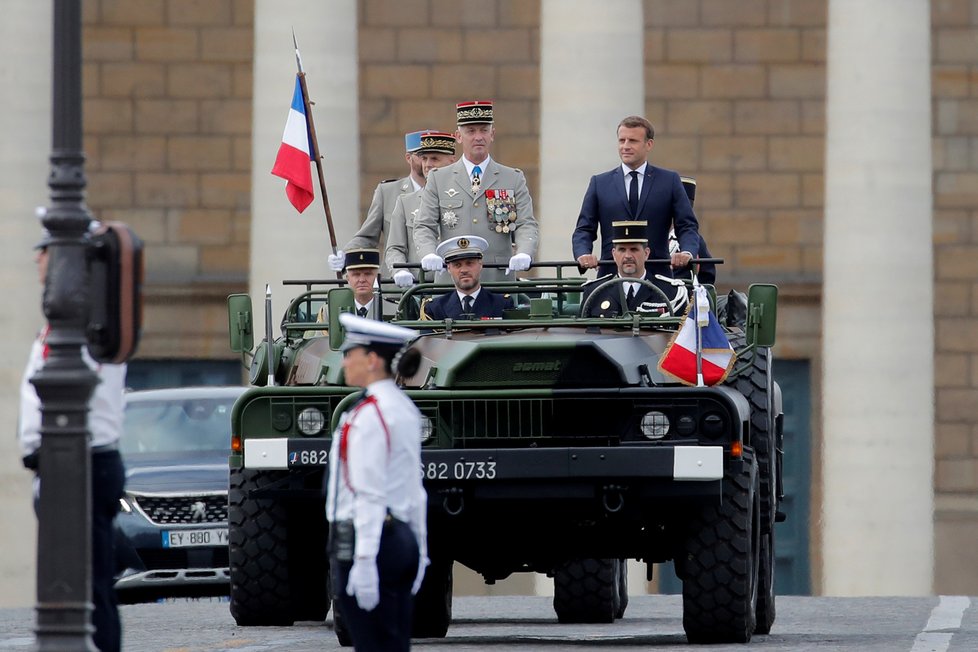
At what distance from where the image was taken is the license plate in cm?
1412

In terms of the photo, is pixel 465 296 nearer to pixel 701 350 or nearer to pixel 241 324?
pixel 241 324

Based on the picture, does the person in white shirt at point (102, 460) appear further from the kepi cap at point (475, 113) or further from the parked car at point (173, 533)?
the parked car at point (173, 533)

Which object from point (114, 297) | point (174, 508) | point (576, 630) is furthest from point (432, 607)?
point (114, 297)

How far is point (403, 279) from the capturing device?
15.6 metres

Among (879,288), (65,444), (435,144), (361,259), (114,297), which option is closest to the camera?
(65,444)

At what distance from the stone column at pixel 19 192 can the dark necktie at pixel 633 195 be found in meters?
15.2

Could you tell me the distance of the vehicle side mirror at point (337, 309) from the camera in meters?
14.4

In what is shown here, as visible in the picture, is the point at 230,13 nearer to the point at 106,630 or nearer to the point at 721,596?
the point at 721,596

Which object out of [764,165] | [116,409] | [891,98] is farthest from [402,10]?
[116,409]

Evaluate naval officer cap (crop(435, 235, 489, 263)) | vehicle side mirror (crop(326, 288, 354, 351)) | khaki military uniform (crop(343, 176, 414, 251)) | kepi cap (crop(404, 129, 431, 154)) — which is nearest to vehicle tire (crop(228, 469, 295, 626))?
vehicle side mirror (crop(326, 288, 354, 351))

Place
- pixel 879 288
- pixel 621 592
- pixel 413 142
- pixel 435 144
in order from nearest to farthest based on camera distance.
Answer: pixel 435 144 → pixel 413 142 → pixel 621 592 → pixel 879 288

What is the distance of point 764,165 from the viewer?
115 feet

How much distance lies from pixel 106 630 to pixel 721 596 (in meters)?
4.45

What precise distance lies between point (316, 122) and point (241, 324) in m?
14.6
